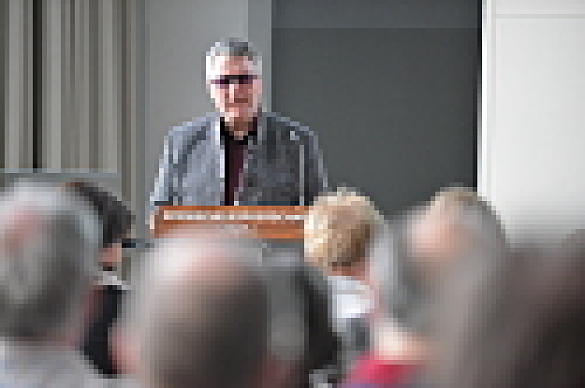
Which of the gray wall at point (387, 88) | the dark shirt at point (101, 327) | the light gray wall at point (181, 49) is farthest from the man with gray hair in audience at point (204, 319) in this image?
the gray wall at point (387, 88)

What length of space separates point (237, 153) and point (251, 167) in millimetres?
131

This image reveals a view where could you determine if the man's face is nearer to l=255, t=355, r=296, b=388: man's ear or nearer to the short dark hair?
the short dark hair

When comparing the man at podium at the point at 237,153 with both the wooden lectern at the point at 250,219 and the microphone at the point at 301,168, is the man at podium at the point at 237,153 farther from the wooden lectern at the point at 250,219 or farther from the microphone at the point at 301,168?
the wooden lectern at the point at 250,219

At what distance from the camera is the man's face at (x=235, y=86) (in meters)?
3.23

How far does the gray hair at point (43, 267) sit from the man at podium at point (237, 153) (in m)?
2.03

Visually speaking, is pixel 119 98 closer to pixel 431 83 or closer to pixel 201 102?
pixel 201 102

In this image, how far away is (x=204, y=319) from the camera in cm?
69

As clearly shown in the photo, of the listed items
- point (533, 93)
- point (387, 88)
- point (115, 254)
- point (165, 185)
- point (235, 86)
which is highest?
point (387, 88)

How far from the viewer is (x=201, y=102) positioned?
21.6 ft

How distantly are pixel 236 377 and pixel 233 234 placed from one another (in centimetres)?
12

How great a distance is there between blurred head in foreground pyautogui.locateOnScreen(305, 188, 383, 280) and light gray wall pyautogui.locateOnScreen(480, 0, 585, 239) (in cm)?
371

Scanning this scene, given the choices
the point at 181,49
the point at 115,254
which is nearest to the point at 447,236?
the point at 115,254

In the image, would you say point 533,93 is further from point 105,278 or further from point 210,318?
point 210,318

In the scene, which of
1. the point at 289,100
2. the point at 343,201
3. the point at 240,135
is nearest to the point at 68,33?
the point at 289,100
